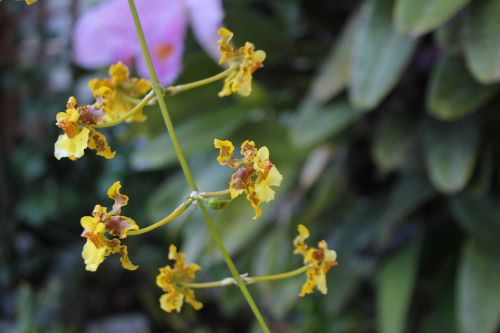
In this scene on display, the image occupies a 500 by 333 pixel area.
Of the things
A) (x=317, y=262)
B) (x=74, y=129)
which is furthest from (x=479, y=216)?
(x=74, y=129)

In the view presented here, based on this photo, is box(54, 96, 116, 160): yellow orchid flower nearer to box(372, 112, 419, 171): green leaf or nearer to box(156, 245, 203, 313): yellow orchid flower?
box(156, 245, 203, 313): yellow orchid flower

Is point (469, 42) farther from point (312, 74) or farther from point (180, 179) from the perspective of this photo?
point (180, 179)

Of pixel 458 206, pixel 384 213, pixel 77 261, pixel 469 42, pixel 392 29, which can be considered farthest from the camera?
pixel 77 261

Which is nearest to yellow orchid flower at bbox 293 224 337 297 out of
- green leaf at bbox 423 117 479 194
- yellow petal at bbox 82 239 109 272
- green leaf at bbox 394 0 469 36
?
yellow petal at bbox 82 239 109 272

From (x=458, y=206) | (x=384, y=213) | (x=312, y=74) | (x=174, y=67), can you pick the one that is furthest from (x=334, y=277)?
(x=174, y=67)

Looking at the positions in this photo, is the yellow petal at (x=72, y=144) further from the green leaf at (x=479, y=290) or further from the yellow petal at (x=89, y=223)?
the green leaf at (x=479, y=290)

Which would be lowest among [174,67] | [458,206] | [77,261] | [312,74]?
[458,206]

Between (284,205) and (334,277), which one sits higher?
(284,205)

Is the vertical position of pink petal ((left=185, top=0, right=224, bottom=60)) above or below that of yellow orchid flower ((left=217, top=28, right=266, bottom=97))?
above
